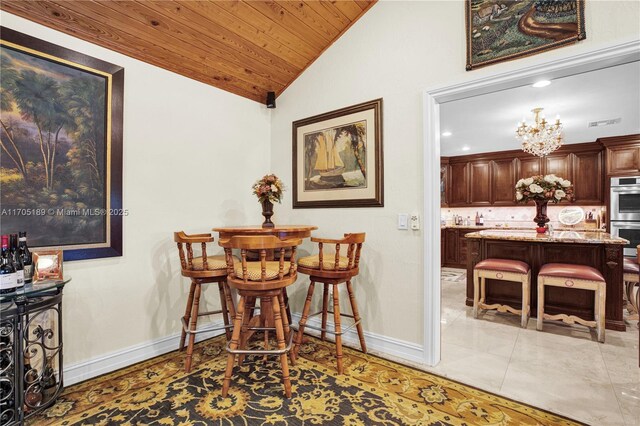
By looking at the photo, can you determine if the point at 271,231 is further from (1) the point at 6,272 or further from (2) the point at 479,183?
(2) the point at 479,183

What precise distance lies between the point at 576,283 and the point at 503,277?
0.62 m

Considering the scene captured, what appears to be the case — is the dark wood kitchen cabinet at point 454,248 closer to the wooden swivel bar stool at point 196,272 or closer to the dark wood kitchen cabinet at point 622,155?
the dark wood kitchen cabinet at point 622,155

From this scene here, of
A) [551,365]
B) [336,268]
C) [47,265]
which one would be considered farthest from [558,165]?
[47,265]

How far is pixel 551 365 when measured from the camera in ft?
7.81

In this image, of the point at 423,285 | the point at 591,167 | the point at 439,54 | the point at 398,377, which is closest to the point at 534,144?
the point at 591,167

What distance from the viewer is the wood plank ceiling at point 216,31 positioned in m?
2.07

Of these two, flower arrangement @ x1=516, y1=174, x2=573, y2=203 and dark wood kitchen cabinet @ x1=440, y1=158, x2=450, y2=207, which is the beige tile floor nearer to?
flower arrangement @ x1=516, y1=174, x2=573, y2=203

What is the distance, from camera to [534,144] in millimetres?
4438

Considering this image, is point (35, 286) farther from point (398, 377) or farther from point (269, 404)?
point (398, 377)

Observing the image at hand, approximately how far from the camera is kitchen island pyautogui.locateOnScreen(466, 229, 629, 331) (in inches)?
123

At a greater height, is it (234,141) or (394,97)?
(394,97)

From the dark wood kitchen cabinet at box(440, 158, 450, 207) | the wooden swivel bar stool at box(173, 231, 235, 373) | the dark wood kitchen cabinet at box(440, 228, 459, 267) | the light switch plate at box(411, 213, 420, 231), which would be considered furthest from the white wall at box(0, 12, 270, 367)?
the dark wood kitchen cabinet at box(440, 158, 450, 207)

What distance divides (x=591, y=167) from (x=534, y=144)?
240cm

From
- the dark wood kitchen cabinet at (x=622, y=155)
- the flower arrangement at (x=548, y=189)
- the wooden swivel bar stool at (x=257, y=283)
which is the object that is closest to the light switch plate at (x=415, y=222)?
the wooden swivel bar stool at (x=257, y=283)
